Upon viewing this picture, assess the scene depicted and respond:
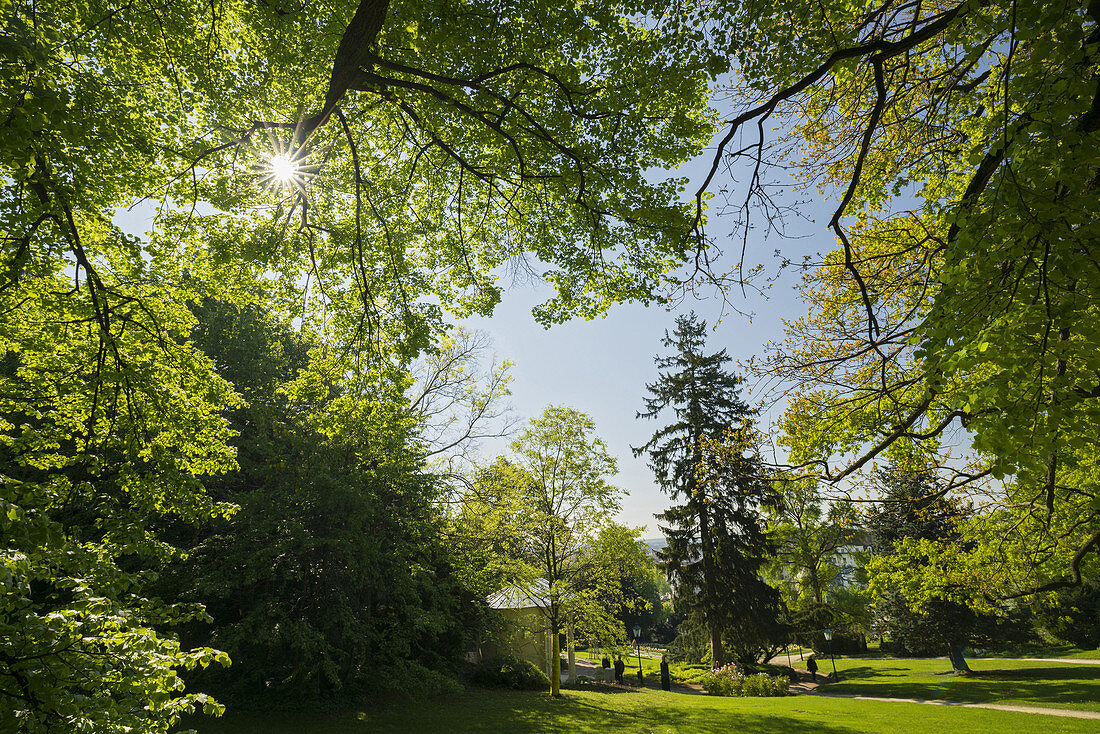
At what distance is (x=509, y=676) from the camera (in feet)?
59.7

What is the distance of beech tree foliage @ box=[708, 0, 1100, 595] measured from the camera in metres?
2.52

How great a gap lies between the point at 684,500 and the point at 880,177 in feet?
71.4

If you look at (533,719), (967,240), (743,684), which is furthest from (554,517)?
(967,240)

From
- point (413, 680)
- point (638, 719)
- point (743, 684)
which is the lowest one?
point (743, 684)

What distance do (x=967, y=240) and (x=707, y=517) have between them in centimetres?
2389

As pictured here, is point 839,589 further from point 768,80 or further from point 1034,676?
point 768,80

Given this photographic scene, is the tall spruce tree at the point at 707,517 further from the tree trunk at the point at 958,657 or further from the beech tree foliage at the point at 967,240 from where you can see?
the beech tree foliage at the point at 967,240

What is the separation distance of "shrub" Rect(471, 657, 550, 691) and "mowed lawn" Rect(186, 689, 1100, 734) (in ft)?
8.96

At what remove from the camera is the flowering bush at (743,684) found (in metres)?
18.7

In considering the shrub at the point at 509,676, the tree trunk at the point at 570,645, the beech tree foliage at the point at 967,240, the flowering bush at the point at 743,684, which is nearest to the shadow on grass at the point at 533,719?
the tree trunk at the point at 570,645

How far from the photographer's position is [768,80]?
4742mm

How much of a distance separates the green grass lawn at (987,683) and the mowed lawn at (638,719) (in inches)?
99.3

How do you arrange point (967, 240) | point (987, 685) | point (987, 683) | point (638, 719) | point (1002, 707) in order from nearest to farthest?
point (967, 240) → point (638, 719) → point (1002, 707) → point (987, 685) → point (987, 683)

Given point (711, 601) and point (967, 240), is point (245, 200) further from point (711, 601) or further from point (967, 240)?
point (711, 601)
